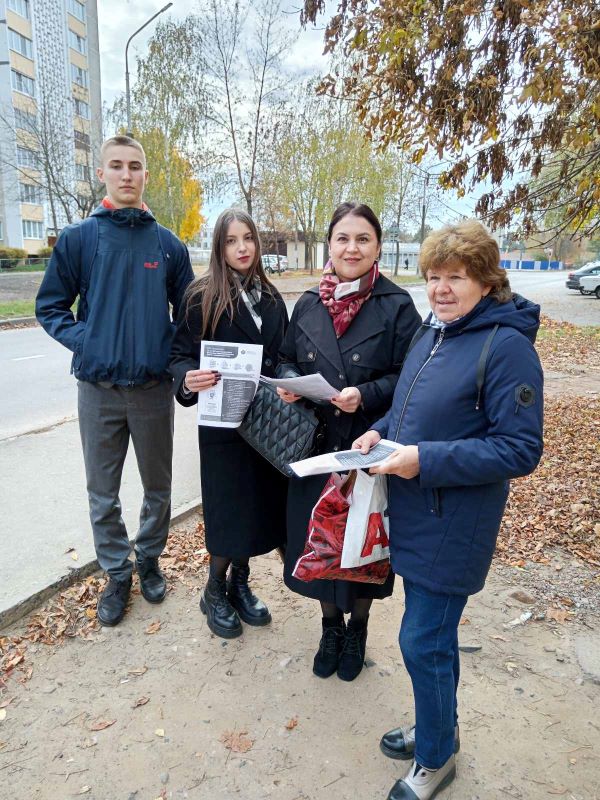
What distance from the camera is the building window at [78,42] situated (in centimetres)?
4409

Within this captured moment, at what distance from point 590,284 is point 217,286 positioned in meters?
31.7

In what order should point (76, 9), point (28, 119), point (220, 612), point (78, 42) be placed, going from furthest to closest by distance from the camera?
point (78, 42), point (76, 9), point (28, 119), point (220, 612)

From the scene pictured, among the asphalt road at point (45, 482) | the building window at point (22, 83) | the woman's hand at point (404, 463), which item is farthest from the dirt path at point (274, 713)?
the building window at point (22, 83)

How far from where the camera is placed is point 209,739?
2.42m

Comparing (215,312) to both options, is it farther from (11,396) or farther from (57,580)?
(11,396)

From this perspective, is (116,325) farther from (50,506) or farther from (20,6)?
(20,6)

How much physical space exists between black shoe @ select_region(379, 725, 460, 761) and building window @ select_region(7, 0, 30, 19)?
48.8m

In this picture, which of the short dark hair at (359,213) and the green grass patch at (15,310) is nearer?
the short dark hair at (359,213)

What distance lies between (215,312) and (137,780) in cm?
200

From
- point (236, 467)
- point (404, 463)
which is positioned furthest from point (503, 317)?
point (236, 467)

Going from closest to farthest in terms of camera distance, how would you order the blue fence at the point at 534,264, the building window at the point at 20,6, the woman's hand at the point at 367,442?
1. the woman's hand at the point at 367,442
2. the building window at the point at 20,6
3. the blue fence at the point at 534,264

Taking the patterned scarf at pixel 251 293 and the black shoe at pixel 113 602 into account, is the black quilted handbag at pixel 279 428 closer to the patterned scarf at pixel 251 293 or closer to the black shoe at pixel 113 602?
the patterned scarf at pixel 251 293

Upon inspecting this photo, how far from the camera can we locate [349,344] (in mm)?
2594

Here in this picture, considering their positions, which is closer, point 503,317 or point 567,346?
point 503,317
